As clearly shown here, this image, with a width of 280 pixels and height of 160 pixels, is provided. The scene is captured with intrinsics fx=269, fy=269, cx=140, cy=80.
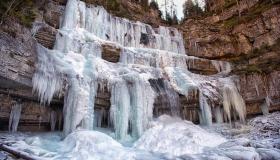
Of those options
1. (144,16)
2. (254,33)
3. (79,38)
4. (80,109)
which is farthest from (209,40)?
(80,109)

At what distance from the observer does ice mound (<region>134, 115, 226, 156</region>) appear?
32.7 ft

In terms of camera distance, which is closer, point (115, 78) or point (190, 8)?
point (115, 78)

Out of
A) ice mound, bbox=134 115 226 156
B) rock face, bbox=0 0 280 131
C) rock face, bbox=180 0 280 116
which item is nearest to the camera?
rock face, bbox=0 0 280 131

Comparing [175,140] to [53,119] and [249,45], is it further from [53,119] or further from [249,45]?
[249,45]

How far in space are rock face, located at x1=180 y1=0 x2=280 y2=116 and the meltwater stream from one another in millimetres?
964

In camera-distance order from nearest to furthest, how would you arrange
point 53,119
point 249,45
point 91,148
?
point 91,148
point 53,119
point 249,45

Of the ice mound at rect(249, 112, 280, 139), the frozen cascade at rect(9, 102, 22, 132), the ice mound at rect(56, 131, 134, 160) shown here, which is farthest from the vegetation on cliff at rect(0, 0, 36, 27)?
the ice mound at rect(249, 112, 280, 139)

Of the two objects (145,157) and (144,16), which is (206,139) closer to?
(145,157)

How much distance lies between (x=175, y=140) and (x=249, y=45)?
11031 mm

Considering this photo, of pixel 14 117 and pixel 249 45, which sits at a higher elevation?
pixel 249 45

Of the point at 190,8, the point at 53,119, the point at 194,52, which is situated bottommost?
the point at 53,119

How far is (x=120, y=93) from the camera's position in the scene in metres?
12.3

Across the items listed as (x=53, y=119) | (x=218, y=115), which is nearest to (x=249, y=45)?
(x=218, y=115)

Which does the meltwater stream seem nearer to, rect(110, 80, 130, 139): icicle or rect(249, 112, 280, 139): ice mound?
rect(110, 80, 130, 139): icicle
